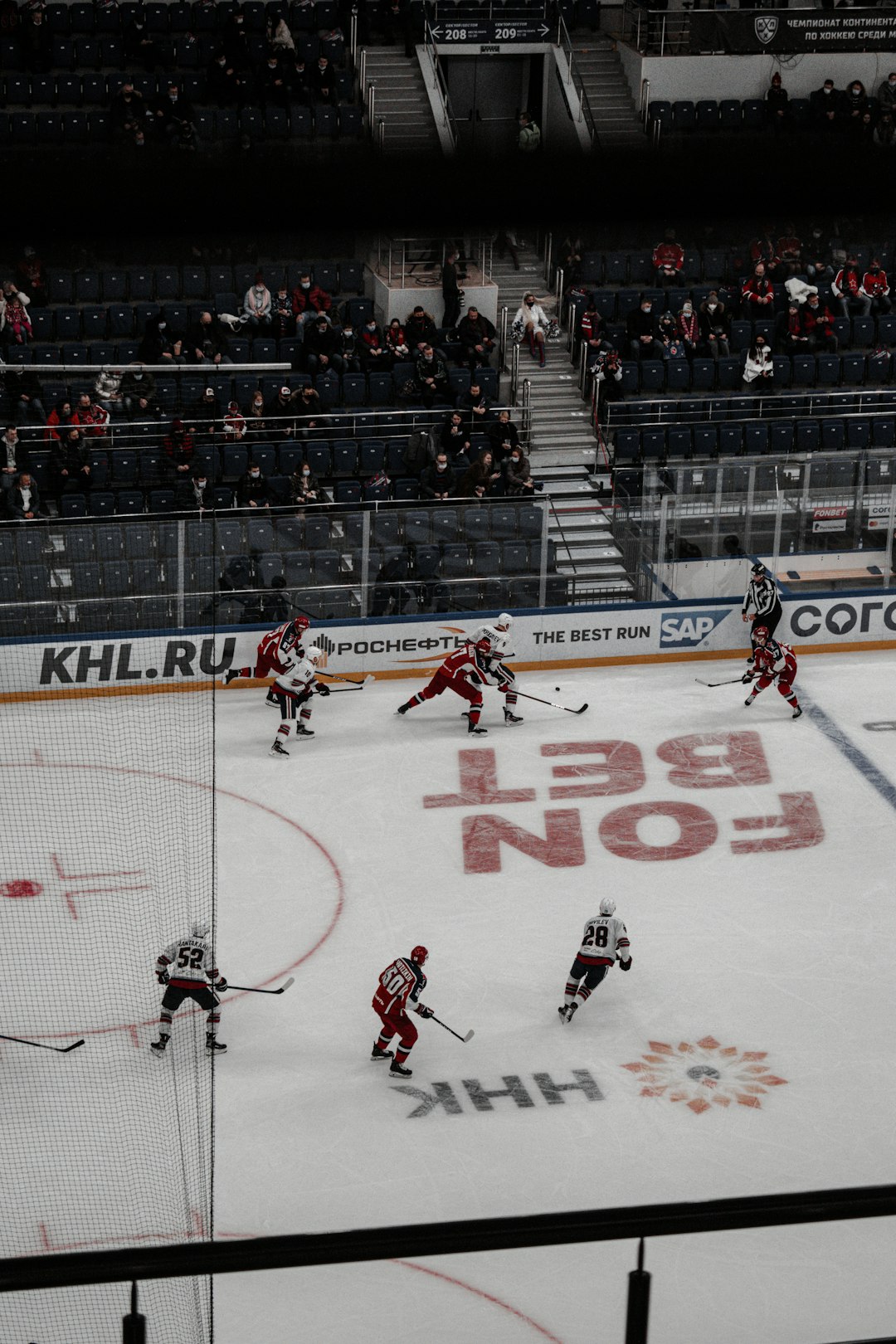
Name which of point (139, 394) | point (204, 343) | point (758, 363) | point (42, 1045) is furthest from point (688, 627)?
point (42, 1045)

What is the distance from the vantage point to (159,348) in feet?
58.7

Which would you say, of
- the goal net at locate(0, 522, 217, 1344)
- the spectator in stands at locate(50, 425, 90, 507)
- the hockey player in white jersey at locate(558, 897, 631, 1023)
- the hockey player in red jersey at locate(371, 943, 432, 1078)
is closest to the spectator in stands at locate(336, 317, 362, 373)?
the spectator in stands at locate(50, 425, 90, 507)

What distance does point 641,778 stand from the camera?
573 inches

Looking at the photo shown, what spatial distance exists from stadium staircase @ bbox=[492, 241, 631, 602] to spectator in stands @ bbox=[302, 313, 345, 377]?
2.48 metres

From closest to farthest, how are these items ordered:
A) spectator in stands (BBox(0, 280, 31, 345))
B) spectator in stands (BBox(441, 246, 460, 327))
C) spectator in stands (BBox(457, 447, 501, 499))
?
spectator in stands (BBox(457, 447, 501, 499)) < spectator in stands (BBox(0, 280, 31, 345)) < spectator in stands (BBox(441, 246, 460, 327))

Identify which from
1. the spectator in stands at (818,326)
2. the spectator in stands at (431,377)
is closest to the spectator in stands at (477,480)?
the spectator in stands at (431,377)

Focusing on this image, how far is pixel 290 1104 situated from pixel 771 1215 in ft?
27.3

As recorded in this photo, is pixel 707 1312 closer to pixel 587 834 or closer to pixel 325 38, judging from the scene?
pixel 587 834

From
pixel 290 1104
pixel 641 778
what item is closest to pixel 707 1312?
pixel 290 1104

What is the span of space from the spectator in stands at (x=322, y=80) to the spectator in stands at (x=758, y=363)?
18.7 ft

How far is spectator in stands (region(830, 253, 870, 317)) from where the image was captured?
21.4 m

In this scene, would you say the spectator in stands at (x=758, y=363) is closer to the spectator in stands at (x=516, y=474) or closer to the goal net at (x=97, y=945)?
the spectator in stands at (x=516, y=474)

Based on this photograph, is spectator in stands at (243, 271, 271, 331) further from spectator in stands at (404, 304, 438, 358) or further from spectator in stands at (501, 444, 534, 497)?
spectator in stands at (501, 444, 534, 497)

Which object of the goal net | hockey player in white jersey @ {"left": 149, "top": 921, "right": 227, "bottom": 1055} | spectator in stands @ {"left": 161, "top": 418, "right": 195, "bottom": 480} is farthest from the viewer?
spectator in stands @ {"left": 161, "top": 418, "right": 195, "bottom": 480}
